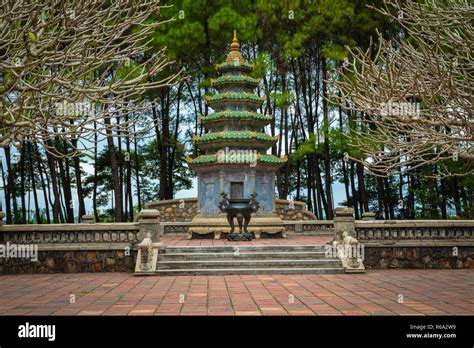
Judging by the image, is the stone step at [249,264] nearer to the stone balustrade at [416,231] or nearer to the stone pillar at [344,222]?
the stone pillar at [344,222]

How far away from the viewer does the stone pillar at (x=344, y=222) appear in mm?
12812

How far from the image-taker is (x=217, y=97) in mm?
20969

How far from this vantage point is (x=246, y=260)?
40.5 feet

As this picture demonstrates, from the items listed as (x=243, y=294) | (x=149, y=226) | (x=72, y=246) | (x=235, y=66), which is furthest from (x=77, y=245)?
(x=235, y=66)

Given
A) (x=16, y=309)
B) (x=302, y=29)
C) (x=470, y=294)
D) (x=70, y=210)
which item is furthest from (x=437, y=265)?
(x=70, y=210)

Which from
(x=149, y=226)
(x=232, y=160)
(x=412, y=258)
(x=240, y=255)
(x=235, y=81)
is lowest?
(x=412, y=258)

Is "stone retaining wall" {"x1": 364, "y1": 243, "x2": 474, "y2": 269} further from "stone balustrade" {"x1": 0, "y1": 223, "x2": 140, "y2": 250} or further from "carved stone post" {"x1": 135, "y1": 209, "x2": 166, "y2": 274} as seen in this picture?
"stone balustrade" {"x1": 0, "y1": 223, "x2": 140, "y2": 250}

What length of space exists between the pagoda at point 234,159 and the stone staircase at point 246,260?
6.19 m

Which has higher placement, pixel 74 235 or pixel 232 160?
pixel 232 160

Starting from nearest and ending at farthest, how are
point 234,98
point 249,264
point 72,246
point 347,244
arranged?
point 249,264 → point 347,244 → point 72,246 → point 234,98

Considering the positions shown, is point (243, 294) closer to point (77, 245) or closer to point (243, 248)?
point (243, 248)

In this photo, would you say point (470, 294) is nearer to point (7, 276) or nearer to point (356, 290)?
point (356, 290)

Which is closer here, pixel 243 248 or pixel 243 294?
pixel 243 294

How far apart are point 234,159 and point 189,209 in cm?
534
